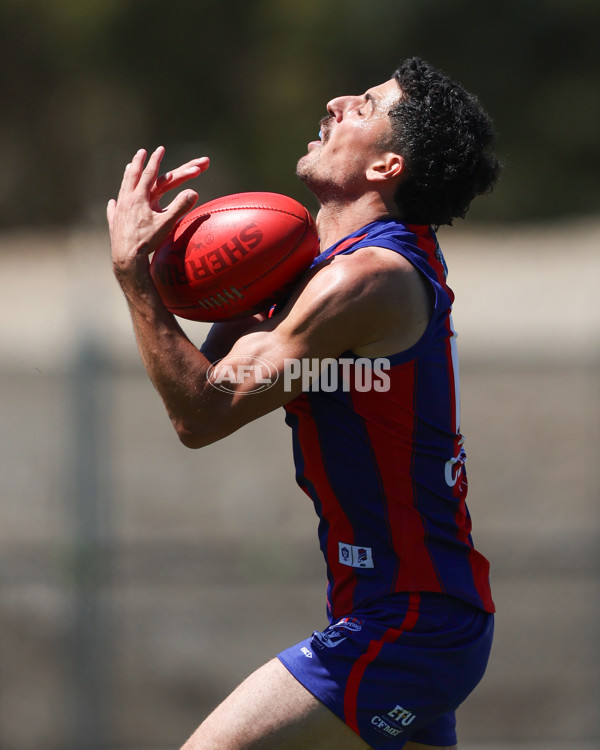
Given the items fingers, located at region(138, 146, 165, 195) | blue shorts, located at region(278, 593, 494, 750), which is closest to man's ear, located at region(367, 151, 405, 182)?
fingers, located at region(138, 146, 165, 195)

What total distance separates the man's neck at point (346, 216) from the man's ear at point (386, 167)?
0.24ft

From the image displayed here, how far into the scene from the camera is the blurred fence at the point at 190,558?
4.70m

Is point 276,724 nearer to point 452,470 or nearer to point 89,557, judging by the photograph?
point 452,470

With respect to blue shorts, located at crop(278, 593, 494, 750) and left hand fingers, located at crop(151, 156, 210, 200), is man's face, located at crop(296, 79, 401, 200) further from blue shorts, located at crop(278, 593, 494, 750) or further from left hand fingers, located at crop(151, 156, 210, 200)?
blue shorts, located at crop(278, 593, 494, 750)

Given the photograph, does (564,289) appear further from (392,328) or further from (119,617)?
(392,328)

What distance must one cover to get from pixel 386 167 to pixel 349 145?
140 mm

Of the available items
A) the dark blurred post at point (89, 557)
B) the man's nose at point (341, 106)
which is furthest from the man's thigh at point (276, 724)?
the dark blurred post at point (89, 557)

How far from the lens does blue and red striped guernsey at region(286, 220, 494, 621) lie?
8.85 feet

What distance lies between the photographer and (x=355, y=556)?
2.73 meters

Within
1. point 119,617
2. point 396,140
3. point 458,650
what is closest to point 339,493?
point 458,650

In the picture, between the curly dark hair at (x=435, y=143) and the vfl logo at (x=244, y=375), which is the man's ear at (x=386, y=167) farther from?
the vfl logo at (x=244, y=375)

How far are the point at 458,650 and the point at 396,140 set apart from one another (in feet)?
4.94

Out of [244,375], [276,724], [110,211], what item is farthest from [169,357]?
[276,724]

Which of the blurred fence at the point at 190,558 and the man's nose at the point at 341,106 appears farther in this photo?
the blurred fence at the point at 190,558
